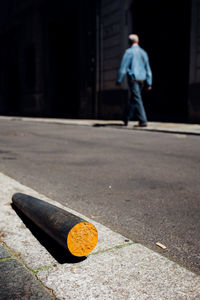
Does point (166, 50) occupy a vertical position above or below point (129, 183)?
above

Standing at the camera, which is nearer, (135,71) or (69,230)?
(69,230)

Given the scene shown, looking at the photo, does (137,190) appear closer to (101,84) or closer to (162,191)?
(162,191)

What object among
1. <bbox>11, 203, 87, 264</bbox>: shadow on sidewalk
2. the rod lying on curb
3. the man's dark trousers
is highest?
the man's dark trousers

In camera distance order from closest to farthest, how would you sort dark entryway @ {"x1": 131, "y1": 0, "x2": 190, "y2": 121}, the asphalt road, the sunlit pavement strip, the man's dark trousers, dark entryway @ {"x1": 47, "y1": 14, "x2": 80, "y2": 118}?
the sunlit pavement strip → the asphalt road → the man's dark trousers → dark entryway @ {"x1": 131, "y1": 0, "x2": 190, "y2": 121} → dark entryway @ {"x1": 47, "y1": 14, "x2": 80, "y2": 118}

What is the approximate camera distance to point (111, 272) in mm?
1422


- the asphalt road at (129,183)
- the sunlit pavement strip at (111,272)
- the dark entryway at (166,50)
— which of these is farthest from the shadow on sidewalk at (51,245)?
the dark entryway at (166,50)

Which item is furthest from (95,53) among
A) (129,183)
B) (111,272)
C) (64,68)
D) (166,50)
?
(111,272)

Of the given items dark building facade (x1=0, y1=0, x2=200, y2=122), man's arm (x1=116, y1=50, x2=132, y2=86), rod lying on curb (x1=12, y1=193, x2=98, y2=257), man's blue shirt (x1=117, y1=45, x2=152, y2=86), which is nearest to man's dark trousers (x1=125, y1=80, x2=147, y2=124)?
man's blue shirt (x1=117, y1=45, x2=152, y2=86)

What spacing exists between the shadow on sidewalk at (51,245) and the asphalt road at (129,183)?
432mm

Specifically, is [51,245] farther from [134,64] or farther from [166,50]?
[166,50]

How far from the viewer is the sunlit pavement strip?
128 cm

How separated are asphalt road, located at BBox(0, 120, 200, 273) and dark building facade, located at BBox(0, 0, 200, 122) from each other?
239 inches

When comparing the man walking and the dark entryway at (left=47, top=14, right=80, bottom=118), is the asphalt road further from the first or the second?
the dark entryway at (left=47, top=14, right=80, bottom=118)

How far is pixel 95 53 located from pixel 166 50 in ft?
11.8
